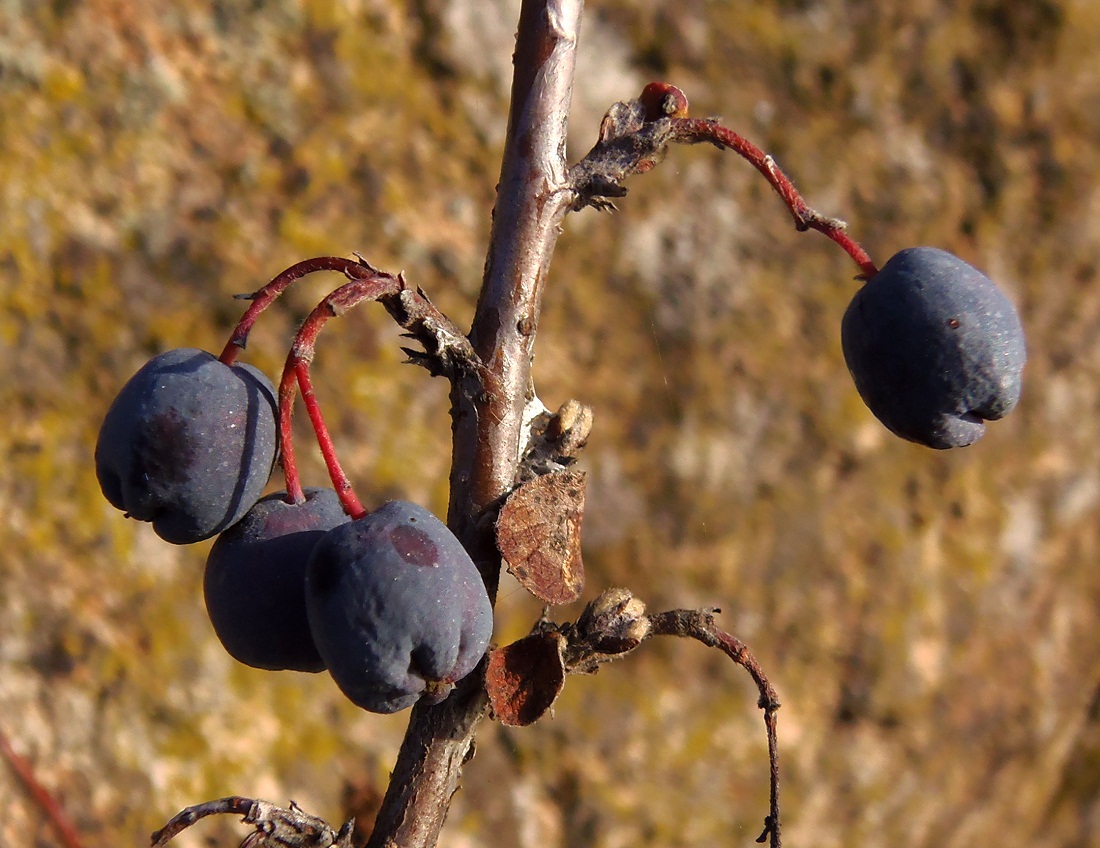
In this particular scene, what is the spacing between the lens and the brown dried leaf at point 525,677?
609mm

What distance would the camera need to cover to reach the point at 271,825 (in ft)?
1.94

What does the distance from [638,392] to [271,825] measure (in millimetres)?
1669

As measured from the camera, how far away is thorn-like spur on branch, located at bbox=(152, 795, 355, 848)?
A: 1.90ft

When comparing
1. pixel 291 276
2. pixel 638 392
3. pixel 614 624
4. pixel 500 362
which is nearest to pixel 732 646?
pixel 614 624

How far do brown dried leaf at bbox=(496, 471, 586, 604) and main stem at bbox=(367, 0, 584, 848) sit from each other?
18mm

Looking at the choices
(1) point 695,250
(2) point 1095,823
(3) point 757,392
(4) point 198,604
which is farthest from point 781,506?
(4) point 198,604

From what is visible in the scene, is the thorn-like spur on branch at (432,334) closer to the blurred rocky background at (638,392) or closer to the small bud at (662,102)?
the small bud at (662,102)

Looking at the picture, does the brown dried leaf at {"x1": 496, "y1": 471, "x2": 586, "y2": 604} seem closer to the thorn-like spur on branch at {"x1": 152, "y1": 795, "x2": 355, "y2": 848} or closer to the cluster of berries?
the cluster of berries

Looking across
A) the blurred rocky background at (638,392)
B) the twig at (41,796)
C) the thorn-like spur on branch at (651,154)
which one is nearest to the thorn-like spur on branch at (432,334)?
the thorn-like spur on branch at (651,154)

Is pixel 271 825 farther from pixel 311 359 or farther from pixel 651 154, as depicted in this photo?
pixel 651 154

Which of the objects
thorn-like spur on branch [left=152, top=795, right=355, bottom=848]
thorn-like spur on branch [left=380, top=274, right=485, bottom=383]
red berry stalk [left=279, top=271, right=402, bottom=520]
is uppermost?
thorn-like spur on branch [left=380, top=274, right=485, bottom=383]

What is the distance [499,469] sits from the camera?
64cm

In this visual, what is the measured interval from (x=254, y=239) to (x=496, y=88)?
638 millimetres

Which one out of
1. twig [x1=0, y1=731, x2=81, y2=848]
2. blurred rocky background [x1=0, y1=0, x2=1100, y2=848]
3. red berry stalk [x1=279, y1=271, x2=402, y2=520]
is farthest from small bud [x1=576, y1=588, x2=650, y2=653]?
twig [x1=0, y1=731, x2=81, y2=848]
